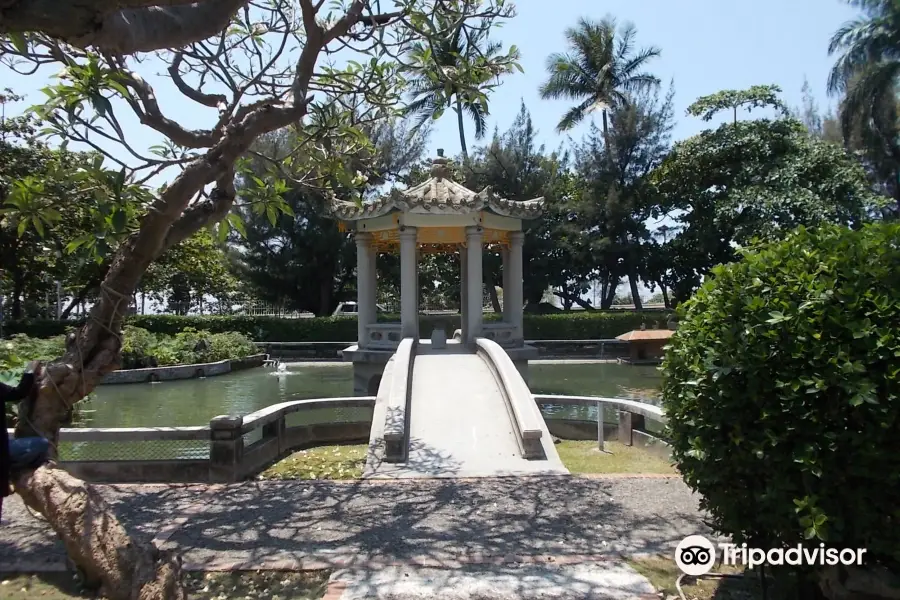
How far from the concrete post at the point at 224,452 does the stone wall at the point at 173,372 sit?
12.9 metres

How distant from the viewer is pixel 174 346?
2302cm

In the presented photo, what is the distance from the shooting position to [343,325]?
1185 inches

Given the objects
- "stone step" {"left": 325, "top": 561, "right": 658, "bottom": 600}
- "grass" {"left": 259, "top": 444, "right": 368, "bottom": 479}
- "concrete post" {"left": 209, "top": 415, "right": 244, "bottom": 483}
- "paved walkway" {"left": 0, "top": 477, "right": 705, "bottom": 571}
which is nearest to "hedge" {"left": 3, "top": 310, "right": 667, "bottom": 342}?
"grass" {"left": 259, "top": 444, "right": 368, "bottom": 479}

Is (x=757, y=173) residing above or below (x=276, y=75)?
above

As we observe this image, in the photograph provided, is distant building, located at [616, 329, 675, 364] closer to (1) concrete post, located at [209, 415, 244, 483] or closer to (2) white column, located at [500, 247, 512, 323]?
(2) white column, located at [500, 247, 512, 323]

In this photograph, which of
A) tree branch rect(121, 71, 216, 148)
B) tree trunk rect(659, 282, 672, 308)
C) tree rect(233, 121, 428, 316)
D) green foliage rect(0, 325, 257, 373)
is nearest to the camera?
tree branch rect(121, 71, 216, 148)

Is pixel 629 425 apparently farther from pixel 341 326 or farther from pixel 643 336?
pixel 341 326

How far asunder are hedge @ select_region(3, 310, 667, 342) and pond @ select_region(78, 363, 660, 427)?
4.72 meters

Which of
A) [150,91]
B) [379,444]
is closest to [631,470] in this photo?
[379,444]

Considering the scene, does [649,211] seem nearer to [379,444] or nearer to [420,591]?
[379,444]

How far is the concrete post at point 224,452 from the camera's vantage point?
7.64 m

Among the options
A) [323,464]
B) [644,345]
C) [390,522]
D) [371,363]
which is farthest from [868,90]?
[390,522]

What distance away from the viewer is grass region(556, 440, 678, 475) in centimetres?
825

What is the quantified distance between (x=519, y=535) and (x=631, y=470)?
331 cm
